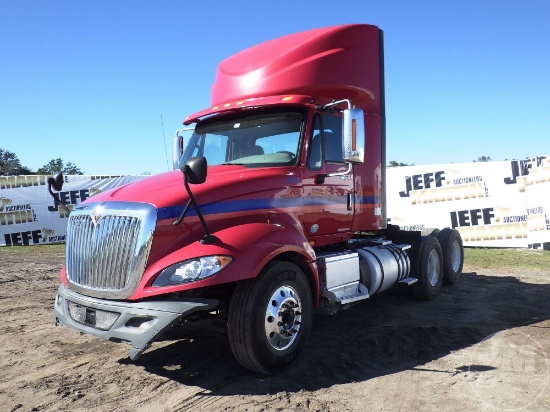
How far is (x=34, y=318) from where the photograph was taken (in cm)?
617

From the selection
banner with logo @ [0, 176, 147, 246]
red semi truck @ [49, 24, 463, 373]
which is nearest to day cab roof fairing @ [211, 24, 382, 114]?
red semi truck @ [49, 24, 463, 373]

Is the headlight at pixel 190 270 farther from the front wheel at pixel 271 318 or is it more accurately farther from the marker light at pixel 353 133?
the marker light at pixel 353 133

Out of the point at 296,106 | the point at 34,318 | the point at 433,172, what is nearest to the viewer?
the point at 296,106

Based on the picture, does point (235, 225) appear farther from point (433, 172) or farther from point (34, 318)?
point (433, 172)

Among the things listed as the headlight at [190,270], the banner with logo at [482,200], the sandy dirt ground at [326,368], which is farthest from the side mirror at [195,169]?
the banner with logo at [482,200]

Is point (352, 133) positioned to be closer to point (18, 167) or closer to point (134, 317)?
point (134, 317)

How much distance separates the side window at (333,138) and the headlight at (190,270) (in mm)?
2140

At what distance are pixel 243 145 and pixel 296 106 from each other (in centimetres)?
75

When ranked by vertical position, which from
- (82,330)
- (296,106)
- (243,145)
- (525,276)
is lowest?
(525,276)

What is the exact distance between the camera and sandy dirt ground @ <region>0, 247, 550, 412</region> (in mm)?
3590

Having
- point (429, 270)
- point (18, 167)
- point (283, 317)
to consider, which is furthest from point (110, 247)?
point (18, 167)

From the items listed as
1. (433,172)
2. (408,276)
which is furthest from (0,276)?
(433,172)

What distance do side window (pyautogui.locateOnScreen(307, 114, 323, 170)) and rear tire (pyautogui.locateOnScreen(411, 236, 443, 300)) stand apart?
10.4 feet

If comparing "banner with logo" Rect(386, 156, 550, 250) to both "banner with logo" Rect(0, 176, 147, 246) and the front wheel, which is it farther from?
"banner with logo" Rect(0, 176, 147, 246)
